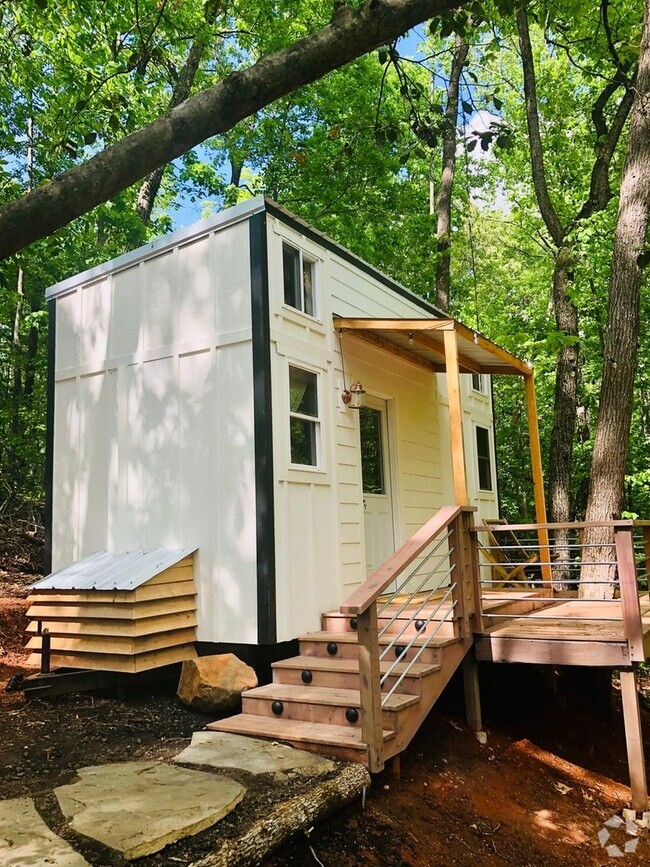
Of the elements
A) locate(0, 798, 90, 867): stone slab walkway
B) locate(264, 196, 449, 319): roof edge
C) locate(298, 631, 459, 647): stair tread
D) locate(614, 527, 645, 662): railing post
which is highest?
locate(264, 196, 449, 319): roof edge

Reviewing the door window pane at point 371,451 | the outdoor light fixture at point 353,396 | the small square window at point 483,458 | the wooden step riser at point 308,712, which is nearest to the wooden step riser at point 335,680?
the wooden step riser at point 308,712

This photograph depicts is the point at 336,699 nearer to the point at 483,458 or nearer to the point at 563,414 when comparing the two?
the point at 483,458

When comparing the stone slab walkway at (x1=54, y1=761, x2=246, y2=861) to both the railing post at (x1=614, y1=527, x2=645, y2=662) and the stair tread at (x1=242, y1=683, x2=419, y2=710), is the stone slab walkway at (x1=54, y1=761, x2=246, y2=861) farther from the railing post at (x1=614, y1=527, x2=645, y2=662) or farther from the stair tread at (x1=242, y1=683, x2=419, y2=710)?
the railing post at (x1=614, y1=527, x2=645, y2=662)

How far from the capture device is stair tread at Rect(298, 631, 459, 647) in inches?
190

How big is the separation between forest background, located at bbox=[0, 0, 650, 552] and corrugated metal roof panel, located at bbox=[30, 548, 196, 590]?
10.9ft

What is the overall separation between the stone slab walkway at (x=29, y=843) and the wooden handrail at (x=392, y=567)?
1.64 meters

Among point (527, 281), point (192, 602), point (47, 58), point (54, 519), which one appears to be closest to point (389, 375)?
point (192, 602)

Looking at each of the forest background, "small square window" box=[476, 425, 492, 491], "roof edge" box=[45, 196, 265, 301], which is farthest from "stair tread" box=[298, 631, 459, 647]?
"small square window" box=[476, 425, 492, 491]

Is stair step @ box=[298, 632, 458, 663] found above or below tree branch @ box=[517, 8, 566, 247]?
below

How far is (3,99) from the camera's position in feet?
38.9

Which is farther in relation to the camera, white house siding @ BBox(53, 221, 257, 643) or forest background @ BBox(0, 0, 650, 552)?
forest background @ BBox(0, 0, 650, 552)

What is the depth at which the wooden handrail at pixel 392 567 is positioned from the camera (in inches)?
146

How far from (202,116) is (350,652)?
417cm

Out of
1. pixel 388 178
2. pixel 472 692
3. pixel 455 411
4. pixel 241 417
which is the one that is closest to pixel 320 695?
pixel 472 692
